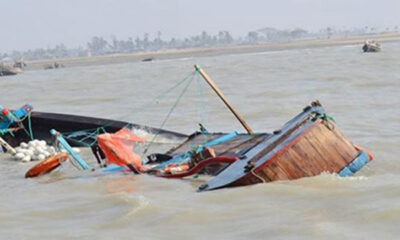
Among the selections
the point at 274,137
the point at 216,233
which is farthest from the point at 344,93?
the point at 216,233

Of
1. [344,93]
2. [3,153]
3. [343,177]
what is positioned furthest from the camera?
[344,93]

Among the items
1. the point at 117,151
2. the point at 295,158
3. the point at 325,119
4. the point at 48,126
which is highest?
the point at 325,119

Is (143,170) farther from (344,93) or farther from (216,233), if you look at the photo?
(344,93)

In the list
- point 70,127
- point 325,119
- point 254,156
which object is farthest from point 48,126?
point 325,119

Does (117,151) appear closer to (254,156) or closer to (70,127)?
(254,156)

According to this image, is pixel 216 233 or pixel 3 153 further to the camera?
pixel 3 153

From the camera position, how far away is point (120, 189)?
940 cm

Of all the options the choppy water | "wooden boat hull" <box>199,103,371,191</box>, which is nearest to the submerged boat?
"wooden boat hull" <box>199,103,371,191</box>

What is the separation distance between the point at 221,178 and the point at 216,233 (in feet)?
5.75

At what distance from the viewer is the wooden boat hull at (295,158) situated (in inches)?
327

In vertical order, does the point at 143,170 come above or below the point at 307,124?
below

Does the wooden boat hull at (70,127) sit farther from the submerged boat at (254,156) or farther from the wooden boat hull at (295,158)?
the wooden boat hull at (295,158)

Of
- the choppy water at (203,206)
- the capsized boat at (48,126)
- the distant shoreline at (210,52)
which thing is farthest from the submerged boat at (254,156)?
the distant shoreline at (210,52)

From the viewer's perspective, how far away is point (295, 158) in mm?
8500
